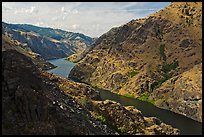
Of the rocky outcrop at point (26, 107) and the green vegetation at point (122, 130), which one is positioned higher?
the rocky outcrop at point (26, 107)

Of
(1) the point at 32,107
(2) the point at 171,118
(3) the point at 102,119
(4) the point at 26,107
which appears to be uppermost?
(4) the point at 26,107

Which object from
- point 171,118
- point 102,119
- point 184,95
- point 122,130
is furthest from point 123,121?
point 184,95

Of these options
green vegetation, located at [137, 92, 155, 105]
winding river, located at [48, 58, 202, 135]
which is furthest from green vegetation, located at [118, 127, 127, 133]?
green vegetation, located at [137, 92, 155, 105]

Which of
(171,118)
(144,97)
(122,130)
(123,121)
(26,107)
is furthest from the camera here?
(144,97)

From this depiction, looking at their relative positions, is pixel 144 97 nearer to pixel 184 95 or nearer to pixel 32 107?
pixel 184 95

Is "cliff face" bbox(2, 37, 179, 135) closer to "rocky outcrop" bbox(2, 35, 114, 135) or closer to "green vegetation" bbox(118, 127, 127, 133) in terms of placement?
"rocky outcrop" bbox(2, 35, 114, 135)

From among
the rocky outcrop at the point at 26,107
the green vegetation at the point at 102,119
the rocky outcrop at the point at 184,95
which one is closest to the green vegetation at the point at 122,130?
the green vegetation at the point at 102,119

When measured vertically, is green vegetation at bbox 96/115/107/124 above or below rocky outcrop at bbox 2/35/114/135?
below

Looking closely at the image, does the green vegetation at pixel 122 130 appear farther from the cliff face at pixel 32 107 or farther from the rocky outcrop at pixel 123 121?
the cliff face at pixel 32 107
